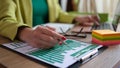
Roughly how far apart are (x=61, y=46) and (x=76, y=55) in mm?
109

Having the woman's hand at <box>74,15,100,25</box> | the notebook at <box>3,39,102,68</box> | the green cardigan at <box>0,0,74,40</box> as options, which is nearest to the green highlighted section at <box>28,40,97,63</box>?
the notebook at <box>3,39,102,68</box>

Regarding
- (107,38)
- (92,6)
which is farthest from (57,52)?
(92,6)

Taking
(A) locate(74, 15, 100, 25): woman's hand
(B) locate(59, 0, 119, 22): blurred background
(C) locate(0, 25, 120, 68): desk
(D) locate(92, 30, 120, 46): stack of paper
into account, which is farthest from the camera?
(B) locate(59, 0, 119, 22): blurred background

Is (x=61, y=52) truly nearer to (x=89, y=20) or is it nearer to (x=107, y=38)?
(x=107, y=38)

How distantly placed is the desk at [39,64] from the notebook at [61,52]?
2 centimetres

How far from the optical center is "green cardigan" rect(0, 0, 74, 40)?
750 mm

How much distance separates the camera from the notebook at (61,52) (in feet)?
1.71

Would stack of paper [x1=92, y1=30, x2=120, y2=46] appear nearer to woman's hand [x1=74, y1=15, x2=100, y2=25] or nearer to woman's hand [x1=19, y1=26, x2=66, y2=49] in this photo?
woman's hand [x1=19, y1=26, x2=66, y2=49]

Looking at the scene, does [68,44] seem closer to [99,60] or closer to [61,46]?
[61,46]

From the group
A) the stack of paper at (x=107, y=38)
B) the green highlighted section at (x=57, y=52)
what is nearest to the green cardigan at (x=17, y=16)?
the green highlighted section at (x=57, y=52)

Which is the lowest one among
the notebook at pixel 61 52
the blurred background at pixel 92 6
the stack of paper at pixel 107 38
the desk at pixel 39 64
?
the desk at pixel 39 64

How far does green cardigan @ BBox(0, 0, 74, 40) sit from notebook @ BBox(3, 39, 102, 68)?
0.29ft

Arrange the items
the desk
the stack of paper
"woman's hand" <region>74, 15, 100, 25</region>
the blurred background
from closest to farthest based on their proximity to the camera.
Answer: the desk < the stack of paper < "woman's hand" <region>74, 15, 100, 25</region> < the blurred background

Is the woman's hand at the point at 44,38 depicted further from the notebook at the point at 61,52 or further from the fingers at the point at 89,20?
the fingers at the point at 89,20
